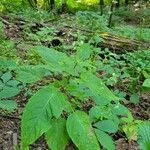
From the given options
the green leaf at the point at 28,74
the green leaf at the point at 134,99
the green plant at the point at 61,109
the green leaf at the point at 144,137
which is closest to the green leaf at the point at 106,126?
the green plant at the point at 61,109

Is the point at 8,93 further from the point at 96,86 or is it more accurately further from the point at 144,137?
the point at 144,137

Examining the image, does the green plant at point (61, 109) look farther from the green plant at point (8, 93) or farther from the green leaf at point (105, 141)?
the green plant at point (8, 93)

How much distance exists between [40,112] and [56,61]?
375 millimetres

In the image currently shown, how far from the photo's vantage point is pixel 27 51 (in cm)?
493

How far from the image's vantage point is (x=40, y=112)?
2117 mm

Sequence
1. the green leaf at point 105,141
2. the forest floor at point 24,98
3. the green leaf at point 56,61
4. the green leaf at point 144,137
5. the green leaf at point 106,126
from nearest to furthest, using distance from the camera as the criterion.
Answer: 1. the green leaf at point 144,137
2. the green leaf at point 56,61
3. the green leaf at point 105,141
4. the green leaf at point 106,126
5. the forest floor at point 24,98

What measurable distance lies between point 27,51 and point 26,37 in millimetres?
947

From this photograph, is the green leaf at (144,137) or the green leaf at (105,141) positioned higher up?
the green leaf at (144,137)

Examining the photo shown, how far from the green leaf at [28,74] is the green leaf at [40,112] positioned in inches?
6.8

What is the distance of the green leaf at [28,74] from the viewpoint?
7.65 ft

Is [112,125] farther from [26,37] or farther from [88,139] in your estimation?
[26,37]

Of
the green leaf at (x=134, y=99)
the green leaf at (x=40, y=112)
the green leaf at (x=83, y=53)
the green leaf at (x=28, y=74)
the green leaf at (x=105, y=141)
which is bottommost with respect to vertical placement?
the green leaf at (x=134, y=99)

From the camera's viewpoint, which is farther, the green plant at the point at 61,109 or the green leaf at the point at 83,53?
the green leaf at the point at 83,53

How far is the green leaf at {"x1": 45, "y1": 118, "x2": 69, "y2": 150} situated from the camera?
2199 mm
